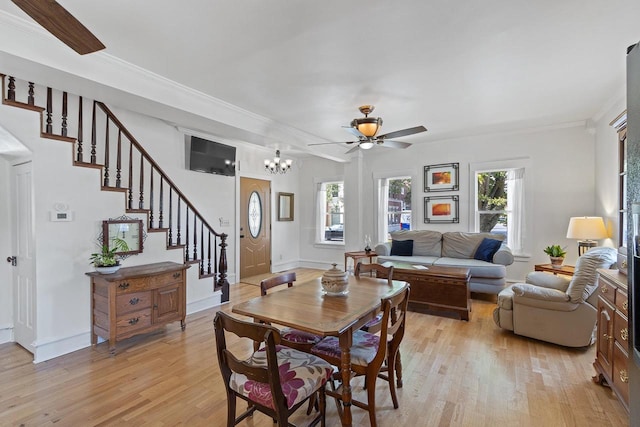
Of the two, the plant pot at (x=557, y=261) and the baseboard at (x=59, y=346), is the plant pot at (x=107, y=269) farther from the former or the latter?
the plant pot at (x=557, y=261)

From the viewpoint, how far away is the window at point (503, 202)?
5.22 m

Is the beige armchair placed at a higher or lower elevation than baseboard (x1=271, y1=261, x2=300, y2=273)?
higher

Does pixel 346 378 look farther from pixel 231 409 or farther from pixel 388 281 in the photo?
pixel 388 281

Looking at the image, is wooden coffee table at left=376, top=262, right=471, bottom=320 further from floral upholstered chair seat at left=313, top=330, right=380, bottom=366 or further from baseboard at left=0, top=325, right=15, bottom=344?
baseboard at left=0, top=325, right=15, bottom=344

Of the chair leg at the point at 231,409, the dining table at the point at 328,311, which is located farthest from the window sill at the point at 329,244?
the chair leg at the point at 231,409

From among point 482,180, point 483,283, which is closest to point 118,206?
point 483,283

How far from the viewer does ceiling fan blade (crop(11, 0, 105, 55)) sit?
3.97ft

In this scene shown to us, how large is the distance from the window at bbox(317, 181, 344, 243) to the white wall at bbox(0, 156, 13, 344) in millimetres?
5400

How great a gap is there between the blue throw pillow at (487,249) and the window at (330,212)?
3170mm

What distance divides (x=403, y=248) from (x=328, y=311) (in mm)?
4115

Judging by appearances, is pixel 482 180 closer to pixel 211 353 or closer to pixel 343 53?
pixel 343 53

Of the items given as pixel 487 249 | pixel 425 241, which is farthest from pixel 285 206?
pixel 487 249

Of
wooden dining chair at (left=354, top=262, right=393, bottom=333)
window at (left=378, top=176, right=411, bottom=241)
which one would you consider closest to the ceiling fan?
wooden dining chair at (left=354, top=262, right=393, bottom=333)

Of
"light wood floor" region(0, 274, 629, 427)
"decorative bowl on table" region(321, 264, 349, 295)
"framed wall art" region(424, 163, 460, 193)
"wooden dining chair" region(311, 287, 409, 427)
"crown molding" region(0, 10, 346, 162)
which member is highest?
"crown molding" region(0, 10, 346, 162)
